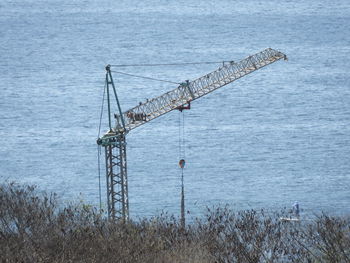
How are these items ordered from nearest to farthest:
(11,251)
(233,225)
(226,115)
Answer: (11,251), (233,225), (226,115)

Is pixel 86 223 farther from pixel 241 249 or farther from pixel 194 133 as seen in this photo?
pixel 194 133

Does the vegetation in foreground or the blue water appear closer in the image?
the vegetation in foreground

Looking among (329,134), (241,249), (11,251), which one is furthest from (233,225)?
(329,134)

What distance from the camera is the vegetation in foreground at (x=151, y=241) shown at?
210ft

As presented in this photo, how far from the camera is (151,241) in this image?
6838 cm

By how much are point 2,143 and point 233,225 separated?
88.0 m

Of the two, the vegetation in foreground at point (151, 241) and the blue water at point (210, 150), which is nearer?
the vegetation in foreground at point (151, 241)

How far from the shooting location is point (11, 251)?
65312 millimetres

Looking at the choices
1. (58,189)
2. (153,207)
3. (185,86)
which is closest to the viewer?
(185,86)

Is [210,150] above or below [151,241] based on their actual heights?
above

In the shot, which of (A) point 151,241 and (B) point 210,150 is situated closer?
(A) point 151,241

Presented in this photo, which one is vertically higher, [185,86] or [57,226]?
[185,86]

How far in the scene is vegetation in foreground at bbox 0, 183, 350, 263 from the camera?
2520 inches

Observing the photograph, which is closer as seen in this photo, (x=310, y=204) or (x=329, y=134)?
(x=310, y=204)
